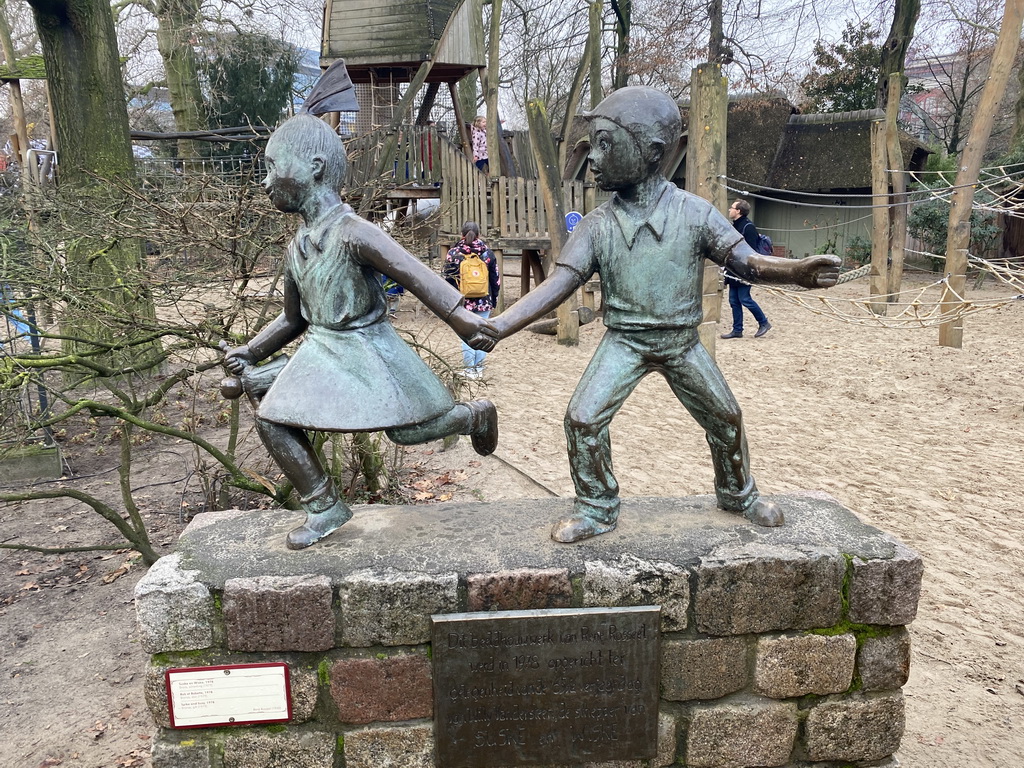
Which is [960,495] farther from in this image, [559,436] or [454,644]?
[454,644]

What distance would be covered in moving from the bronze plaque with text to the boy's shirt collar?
47.2 inches

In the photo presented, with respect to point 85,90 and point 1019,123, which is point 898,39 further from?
point 85,90

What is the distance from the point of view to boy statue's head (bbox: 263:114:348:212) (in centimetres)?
255

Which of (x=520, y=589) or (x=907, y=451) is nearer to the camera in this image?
(x=520, y=589)

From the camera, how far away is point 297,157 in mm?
2549

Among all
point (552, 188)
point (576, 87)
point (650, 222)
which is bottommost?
point (650, 222)

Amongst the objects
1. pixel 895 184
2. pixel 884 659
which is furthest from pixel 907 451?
pixel 895 184

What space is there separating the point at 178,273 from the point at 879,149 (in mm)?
10784

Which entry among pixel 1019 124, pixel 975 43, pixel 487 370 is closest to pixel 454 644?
pixel 487 370

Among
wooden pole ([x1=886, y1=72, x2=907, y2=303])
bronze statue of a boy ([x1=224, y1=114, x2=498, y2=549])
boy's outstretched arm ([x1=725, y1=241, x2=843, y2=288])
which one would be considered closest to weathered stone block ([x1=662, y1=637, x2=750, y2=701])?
bronze statue of a boy ([x1=224, y1=114, x2=498, y2=549])

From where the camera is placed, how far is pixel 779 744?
105 inches

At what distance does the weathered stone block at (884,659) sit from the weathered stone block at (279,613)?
1753 millimetres

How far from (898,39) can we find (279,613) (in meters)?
21.1

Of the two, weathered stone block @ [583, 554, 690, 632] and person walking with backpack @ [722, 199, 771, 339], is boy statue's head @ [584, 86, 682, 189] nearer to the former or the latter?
weathered stone block @ [583, 554, 690, 632]
